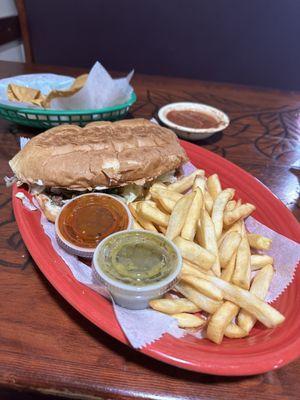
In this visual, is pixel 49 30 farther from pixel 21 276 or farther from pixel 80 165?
pixel 21 276

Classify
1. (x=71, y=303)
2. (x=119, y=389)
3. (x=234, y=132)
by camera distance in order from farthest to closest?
(x=234, y=132)
(x=71, y=303)
(x=119, y=389)

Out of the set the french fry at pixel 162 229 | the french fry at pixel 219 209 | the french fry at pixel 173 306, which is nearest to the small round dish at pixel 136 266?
the french fry at pixel 173 306

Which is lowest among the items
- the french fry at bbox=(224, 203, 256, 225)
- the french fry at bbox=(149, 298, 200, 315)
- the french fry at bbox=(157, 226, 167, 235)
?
the french fry at bbox=(149, 298, 200, 315)

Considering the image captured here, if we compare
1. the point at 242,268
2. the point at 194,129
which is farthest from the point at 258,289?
the point at 194,129

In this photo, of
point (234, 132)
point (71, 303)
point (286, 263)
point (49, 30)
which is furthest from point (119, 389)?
point (49, 30)

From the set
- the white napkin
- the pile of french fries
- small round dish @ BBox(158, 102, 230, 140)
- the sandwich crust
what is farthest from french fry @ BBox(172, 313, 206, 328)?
the white napkin

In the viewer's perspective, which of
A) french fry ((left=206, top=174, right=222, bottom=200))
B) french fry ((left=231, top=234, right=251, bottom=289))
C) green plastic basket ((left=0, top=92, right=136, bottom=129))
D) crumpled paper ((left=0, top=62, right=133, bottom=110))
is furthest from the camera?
crumpled paper ((left=0, top=62, right=133, bottom=110))

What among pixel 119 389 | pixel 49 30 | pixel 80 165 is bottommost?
pixel 119 389

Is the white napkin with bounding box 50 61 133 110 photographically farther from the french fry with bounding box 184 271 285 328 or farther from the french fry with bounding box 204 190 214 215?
the french fry with bounding box 184 271 285 328
